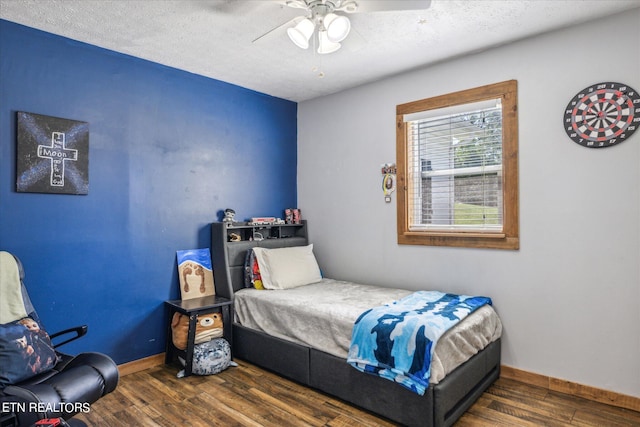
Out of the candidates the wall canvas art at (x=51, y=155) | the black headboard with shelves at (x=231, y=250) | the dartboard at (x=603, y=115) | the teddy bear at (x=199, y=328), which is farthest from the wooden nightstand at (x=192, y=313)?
the dartboard at (x=603, y=115)

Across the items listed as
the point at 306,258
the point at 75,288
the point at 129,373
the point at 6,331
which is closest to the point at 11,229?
the point at 75,288

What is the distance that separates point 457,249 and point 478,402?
1195mm

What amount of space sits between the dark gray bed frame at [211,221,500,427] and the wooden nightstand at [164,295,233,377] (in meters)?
0.12

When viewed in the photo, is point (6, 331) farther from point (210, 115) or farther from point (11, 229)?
point (210, 115)

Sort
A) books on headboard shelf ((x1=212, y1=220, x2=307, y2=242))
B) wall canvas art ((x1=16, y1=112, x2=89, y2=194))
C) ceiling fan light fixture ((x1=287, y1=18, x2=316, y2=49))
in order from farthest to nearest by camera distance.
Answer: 1. books on headboard shelf ((x1=212, y1=220, x2=307, y2=242))
2. wall canvas art ((x1=16, y1=112, x2=89, y2=194))
3. ceiling fan light fixture ((x1=287, y1=18, x2=316, y2=49))

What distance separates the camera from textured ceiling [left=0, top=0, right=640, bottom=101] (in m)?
2.47

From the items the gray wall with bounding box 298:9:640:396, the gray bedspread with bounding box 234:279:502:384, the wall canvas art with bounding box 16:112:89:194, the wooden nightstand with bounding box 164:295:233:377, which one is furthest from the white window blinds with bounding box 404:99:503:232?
the wall canvas art with bounding box 16:112:89:194

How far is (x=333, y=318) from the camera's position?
2.77m

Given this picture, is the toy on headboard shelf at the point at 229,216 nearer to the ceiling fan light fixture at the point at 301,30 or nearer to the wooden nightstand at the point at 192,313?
the wooden nightstand at the point at 192,313

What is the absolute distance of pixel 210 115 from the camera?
3.78 meters

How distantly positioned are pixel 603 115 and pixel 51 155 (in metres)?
3.91

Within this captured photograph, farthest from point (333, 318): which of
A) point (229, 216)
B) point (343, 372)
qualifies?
point (229, 216)

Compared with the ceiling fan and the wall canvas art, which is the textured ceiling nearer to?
the ceiling fan

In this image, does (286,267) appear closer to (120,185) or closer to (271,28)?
(120,185)
